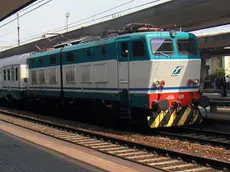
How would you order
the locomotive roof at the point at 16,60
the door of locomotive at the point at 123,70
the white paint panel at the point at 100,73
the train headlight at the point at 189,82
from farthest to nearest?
the locomotive roof at the point at 16,60 < the white paint panel at the point at 100,73 < the train headlight at the point at 189,82 < the door of locomotive at the point at 123,70

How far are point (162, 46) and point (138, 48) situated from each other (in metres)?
0.81

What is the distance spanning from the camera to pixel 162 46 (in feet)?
43.0

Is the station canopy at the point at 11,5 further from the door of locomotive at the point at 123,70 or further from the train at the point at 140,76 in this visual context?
the door of locomotive at the point at 123,70

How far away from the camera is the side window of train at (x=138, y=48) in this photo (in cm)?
1289

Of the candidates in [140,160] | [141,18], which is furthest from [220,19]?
[140,160]

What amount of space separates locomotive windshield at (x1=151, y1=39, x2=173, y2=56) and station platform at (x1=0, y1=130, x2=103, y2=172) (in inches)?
201

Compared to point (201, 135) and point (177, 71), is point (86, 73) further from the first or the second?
point (201, 135)

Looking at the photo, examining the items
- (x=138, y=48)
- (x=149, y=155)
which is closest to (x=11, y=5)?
(x=138, y=48)

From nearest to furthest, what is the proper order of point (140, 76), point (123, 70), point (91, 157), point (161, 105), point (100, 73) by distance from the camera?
1. point (91, 157)
2. point (161, 105)
3. point (140, 76)
4. point (123, 70)
5. point (100, 73)

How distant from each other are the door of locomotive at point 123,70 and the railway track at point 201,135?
5.49 ft

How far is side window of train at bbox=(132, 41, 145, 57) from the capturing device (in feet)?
42.3

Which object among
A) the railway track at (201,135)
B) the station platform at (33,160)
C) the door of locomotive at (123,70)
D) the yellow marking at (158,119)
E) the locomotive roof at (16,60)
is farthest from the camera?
the locomotive roof at (16,60)

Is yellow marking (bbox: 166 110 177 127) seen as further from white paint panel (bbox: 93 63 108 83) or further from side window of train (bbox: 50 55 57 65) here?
side window of train (bbox: 50 55 57 65)

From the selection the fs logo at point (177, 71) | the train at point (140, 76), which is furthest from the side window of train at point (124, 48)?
the fs logo at point (177, 71)
